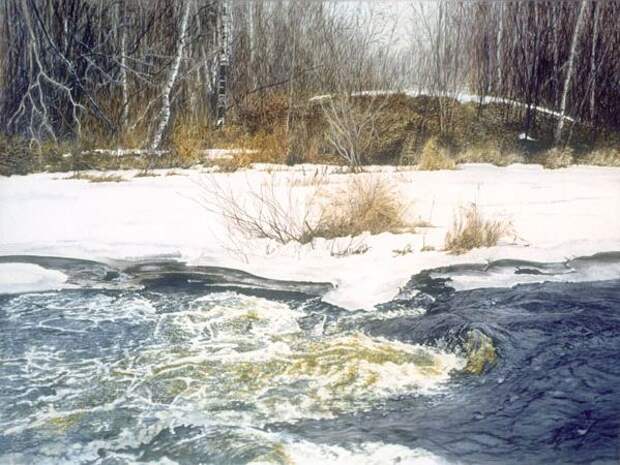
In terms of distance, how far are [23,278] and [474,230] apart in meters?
1.85

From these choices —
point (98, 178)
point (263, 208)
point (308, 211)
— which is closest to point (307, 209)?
point (308, 211)

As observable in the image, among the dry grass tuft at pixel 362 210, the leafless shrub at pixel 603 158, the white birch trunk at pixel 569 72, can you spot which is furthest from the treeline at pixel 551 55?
the dry grass tuft at pixel 362 210

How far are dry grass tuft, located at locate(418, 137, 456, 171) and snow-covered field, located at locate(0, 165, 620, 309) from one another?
0.04 metres

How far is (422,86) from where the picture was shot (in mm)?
2740

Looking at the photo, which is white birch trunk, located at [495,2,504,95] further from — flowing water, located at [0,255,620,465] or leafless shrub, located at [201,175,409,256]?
flowing water, located at [0,255,620,465]

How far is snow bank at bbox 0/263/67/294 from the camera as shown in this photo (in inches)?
102

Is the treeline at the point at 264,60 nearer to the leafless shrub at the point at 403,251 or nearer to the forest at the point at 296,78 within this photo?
the forest at the point at 296,78

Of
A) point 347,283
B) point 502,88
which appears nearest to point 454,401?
point 347,283

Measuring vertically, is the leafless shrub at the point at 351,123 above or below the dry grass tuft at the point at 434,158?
above

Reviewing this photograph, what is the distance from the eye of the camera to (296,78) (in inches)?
108

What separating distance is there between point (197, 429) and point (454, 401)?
899mm

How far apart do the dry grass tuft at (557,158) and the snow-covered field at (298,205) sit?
0.04 metres

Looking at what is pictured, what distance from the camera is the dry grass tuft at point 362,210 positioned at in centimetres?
277

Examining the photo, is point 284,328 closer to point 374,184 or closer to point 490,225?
point 374,184
